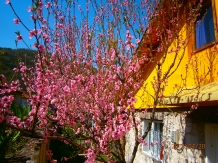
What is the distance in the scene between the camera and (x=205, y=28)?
500 centimetres

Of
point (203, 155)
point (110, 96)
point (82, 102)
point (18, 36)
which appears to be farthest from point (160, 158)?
point (18, 36)

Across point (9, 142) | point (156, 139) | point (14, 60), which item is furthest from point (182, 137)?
point (9, 142)

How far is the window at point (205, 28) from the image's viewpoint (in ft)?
15.5

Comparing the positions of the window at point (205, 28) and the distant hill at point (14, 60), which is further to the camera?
the window at point (205, 28)

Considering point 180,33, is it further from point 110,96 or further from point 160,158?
point 160,158

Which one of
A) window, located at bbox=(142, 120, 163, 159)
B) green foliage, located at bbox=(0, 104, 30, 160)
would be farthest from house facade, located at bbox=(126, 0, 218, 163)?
green foliage, located at bbox=(0, 104, 30, 160)

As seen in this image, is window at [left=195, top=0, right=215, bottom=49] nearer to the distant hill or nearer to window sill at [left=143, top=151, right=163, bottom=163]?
window sill at [left=143, top=151, right=163, bottom=163]

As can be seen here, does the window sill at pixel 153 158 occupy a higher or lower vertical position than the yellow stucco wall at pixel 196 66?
lower

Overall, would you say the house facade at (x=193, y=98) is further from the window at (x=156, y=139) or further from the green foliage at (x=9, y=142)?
the green foliage at (x=9, y=142)

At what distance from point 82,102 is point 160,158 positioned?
3.19 meters

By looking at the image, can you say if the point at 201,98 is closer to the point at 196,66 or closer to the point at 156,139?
the point at 196,66

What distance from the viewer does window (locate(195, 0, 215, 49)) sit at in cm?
474

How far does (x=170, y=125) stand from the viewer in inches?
214

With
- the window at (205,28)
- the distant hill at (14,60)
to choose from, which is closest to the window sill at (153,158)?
the window at (205,28)
